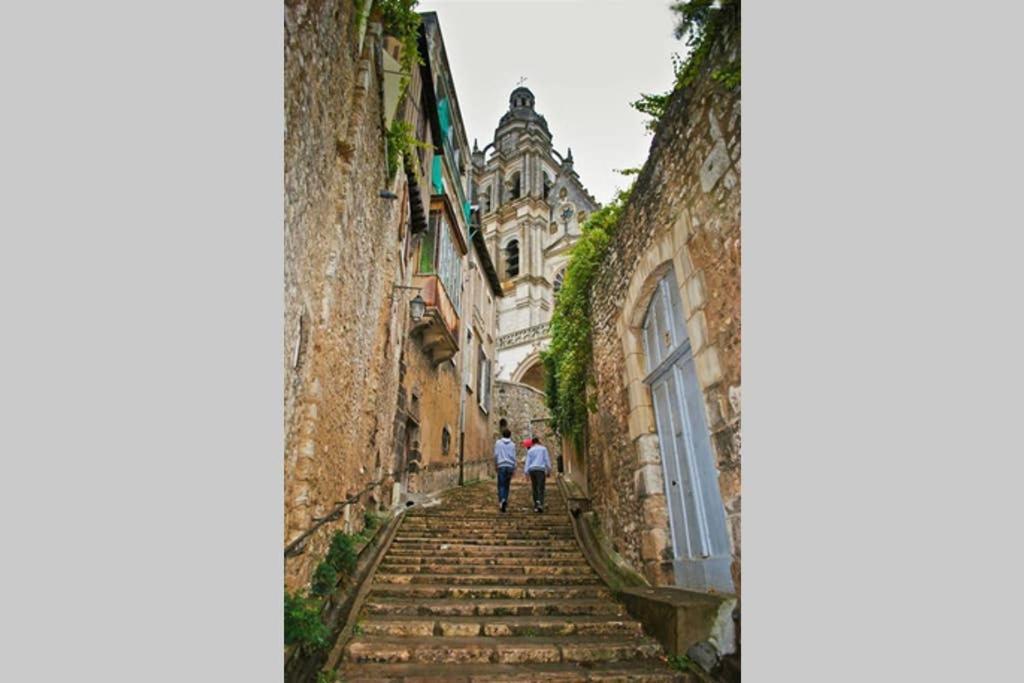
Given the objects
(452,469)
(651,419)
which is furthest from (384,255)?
(452,469)

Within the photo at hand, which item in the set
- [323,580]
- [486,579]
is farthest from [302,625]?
[486,579]

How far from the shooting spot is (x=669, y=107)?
427cm

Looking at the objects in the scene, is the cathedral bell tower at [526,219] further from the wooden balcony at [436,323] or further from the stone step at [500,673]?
the stone step at [500,673]

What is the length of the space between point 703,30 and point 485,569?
4813 mm

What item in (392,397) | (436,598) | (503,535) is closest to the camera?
(436,598)

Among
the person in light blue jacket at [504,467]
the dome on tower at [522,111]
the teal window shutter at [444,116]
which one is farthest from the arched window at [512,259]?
the person in light blue jacket at [504,467]

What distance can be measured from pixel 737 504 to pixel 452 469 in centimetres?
972

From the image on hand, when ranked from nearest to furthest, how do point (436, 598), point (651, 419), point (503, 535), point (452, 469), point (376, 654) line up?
point (376, 654), point (436, 598), point (651, 419), point (503, 535), point (452, 469)

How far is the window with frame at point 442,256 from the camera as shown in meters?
10.2

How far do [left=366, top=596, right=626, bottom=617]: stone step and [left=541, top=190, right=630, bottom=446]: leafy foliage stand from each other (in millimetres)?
2800

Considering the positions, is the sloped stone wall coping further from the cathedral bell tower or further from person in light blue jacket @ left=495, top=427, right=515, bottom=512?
the cathedral bell tower

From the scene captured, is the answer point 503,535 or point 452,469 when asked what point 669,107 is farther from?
point 452,469

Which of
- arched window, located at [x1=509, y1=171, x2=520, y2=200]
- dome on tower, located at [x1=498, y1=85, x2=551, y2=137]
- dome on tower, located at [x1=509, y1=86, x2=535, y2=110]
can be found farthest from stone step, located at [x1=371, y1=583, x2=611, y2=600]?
dome on tower, located at [x1=509, y1=86, x2=535, y2=110]

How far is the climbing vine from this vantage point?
331 centimetres
